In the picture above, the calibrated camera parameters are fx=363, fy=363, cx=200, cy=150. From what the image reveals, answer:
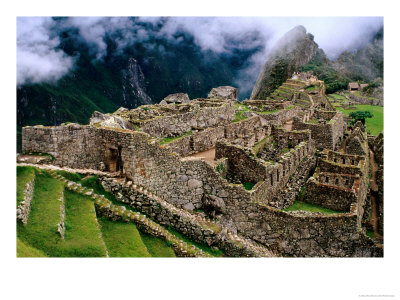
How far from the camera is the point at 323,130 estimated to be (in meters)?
20.0

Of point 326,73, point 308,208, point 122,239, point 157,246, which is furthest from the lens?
point 326,73

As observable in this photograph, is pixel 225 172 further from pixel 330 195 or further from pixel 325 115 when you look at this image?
pixel 325 115

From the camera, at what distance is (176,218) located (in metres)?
10.5

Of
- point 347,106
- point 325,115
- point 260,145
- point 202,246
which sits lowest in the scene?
point 202,246

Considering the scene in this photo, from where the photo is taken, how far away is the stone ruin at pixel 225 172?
1055 centimetres

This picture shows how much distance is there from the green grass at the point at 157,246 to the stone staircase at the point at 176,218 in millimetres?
805

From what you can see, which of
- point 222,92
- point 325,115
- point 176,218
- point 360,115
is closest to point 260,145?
point 222,92

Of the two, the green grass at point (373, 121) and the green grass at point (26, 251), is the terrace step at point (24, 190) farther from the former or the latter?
the green grass at point (373, 121)

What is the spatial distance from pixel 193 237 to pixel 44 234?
4.17 metres

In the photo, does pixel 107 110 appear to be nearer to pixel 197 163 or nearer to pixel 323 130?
pixel 197 163

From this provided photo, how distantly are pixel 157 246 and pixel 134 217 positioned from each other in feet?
3.19

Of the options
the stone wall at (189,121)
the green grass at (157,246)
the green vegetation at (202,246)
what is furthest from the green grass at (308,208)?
the stone wall at (189,121)

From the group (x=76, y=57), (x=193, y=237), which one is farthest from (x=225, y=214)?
(x=76, y=57)

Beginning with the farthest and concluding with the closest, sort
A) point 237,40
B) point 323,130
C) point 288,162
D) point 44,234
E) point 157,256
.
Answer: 1. point 323,130
2. point 288,162
3. point 237,40
4. point 157,256
5. point 44,234
